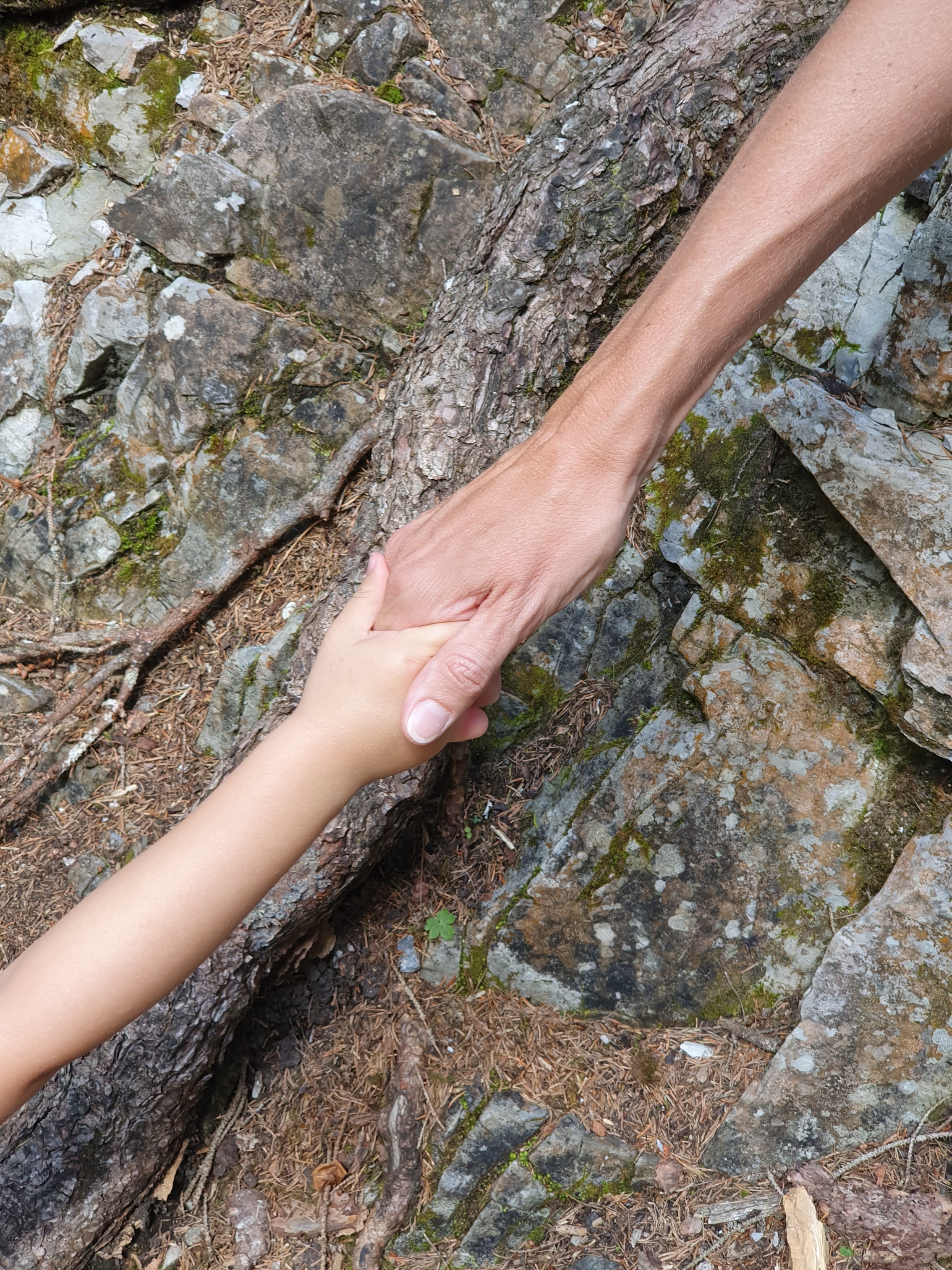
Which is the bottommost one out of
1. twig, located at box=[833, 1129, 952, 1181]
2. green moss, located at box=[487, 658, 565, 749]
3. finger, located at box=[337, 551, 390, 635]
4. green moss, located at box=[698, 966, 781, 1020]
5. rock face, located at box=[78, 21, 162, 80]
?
twig, located at box=[833, 1129, 952, 1181]

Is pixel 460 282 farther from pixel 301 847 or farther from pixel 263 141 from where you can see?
pixel 301 847

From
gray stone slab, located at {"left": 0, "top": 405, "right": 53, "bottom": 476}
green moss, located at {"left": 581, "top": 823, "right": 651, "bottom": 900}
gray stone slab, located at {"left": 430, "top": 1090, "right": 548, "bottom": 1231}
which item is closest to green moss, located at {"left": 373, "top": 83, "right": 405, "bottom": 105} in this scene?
gray stone slab, located at {"left": 0, "top": 405, "right": 53, "bottom": 476}

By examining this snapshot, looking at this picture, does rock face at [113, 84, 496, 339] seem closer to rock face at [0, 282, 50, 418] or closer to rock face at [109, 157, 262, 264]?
rock face at [109, 157, 262, 264]

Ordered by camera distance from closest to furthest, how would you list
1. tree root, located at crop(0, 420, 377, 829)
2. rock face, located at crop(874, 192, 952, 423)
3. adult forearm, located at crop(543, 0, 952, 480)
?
adult forearm, located at crop(543, 0, 952, 480) < rock face, located at crop(874, 192, 952, 423) < tree root, located at crop(0, 420, 377, 829)

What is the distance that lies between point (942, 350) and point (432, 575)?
239 centimetres

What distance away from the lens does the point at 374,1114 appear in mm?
3045

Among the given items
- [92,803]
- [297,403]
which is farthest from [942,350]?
[92,803]

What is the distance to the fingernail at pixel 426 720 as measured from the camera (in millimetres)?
2043

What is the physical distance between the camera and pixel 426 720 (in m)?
2.05

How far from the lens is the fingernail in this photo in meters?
2.04

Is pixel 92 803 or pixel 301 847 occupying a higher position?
pixel 301 847

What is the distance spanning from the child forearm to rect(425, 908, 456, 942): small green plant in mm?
1354

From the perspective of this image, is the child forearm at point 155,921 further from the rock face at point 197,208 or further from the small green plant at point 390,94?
the small green plant at point 390,94

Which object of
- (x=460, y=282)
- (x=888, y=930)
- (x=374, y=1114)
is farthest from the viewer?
(x=460, y=282)
